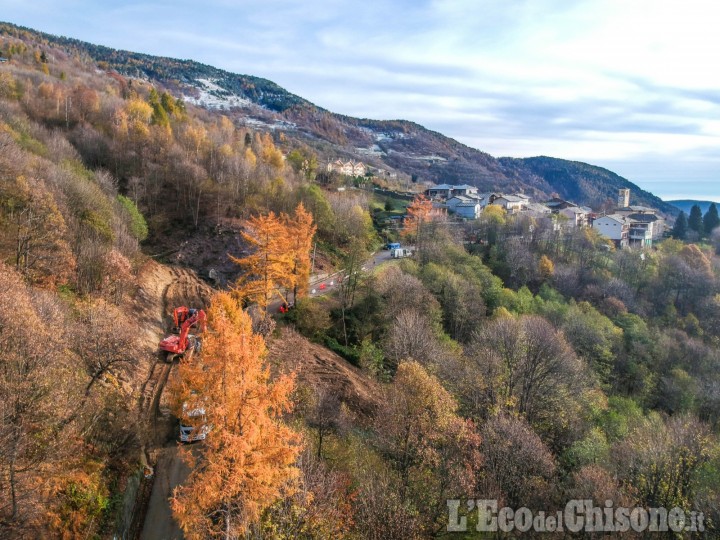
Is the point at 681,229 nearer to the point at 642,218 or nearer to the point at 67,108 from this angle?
the point at 642,218

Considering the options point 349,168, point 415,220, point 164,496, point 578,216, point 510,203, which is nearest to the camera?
point 164,496

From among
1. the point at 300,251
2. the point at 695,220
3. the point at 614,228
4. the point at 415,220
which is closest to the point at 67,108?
the point at 300,251

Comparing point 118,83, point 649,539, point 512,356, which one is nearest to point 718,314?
point 512,356

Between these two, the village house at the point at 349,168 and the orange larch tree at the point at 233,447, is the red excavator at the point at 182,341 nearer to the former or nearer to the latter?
the orange larch tree at the point at 233,447

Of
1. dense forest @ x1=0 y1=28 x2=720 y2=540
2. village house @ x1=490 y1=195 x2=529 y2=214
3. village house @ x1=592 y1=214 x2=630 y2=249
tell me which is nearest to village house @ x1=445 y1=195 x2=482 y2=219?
village house @ x1=490 y1=195 x2=529 y2=214

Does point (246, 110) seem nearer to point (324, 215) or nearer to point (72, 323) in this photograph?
point (324, 215)

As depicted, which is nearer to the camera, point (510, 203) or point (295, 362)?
point (295, 362)

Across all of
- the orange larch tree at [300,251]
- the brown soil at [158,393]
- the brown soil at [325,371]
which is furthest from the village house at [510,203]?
the brown soil at [158,393]
